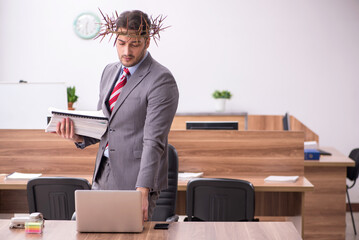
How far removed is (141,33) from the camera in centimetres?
217

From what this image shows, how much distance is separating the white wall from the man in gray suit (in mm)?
4768

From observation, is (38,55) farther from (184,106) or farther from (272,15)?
(272,15)

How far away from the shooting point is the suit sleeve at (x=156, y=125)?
2084 mm

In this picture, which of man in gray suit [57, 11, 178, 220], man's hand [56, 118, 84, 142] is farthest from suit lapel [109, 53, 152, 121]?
man's hand [56, 118, 84, 142]

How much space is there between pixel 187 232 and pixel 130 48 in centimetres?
81

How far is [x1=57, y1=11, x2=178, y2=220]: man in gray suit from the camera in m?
2.11

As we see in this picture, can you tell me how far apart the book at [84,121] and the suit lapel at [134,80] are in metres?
0.06

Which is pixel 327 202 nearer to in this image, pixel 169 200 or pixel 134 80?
pixel 169 200

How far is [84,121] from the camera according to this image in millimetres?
2188

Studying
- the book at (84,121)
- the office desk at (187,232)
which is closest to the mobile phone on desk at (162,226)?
the office desk at (187,232)

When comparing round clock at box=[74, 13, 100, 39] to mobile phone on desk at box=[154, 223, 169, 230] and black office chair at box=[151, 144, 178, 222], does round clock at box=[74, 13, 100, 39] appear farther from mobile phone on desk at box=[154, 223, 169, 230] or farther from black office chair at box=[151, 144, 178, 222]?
mobile phone on desk at box=[154, 223, 169, 230]

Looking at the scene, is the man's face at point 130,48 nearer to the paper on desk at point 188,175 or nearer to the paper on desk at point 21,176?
the paper on desk at point 188,175

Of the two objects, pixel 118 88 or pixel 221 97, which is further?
pixel 221 97

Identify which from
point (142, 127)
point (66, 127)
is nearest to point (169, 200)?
point (142, 127)
